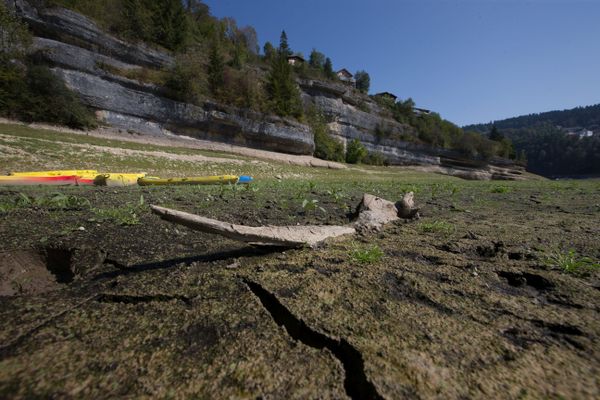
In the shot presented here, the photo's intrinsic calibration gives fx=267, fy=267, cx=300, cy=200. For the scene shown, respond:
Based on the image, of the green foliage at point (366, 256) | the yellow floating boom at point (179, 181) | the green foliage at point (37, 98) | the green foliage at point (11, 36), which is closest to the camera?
the green foliage at point (366, 256)

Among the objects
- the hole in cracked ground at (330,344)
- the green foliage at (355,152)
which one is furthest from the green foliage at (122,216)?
the green foliage at (355,152)

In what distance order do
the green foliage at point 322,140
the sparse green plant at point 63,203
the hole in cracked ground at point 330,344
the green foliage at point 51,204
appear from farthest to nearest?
1. the green foliage at point 322,140
2. the sparse green plant at point 63,203
3. the green foliage at point 51,204
4. the hole in cracked ground at point 330,344

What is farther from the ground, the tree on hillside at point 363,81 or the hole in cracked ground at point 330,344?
the tree on hillside at point 363,81

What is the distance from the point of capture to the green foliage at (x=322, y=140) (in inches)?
1593

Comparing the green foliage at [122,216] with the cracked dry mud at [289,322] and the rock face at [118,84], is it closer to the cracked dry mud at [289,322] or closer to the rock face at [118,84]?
the cracked dry mud at [289,322]

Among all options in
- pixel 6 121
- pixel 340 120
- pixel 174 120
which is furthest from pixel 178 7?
pixel 340 120

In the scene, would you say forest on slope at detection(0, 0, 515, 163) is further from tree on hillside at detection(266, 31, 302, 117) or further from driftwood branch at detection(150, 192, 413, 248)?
driftwood branch at detection(150, 192, 413, 248)

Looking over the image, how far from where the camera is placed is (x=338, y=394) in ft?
3.05

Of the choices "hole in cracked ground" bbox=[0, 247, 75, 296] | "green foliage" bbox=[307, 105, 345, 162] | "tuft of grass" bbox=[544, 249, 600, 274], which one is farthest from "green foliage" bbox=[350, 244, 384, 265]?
"green foliage" bbox=[307, 105, 345, 162]

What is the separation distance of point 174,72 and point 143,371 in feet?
111

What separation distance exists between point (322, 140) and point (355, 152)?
649cm

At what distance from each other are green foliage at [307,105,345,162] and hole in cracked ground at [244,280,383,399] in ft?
130

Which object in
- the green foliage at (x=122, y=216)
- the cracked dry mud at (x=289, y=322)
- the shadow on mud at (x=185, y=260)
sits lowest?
the green foliage at (x=122, y=216)

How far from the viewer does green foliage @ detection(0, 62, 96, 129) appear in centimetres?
1961
